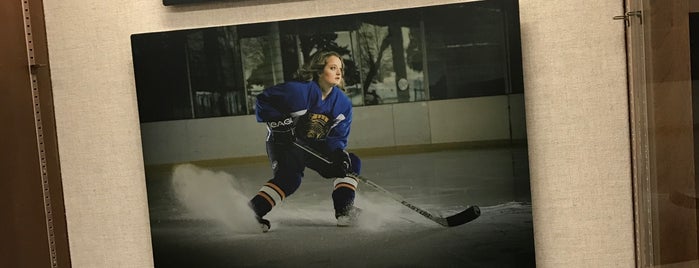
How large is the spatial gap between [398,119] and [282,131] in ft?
0.94

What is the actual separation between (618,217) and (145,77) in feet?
4.01

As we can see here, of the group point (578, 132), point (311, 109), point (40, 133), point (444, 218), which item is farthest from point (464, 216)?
point (40, 133)

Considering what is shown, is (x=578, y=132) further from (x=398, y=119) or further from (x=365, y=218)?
(x=365, y=218)

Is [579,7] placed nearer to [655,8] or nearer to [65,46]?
[655,8]

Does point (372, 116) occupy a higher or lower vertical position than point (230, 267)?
higher

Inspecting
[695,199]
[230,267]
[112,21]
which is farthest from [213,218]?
[695,199]

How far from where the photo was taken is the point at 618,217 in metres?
1.61

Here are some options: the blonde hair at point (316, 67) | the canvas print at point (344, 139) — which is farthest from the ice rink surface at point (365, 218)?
the blonde hair at point (316, 67)

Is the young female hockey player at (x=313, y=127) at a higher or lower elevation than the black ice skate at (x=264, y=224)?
higher

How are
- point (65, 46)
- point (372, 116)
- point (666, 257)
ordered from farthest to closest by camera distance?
point (65, 46), point (372, 116), point (666, 257)

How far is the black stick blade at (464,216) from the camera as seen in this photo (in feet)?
5.27

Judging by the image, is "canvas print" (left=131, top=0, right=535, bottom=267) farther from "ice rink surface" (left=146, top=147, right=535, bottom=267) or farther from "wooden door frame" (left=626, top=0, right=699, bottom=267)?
"wooden door frame" (left=626, top=0, right=699, bottom=267)

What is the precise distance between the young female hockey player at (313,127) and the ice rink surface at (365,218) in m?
0.02

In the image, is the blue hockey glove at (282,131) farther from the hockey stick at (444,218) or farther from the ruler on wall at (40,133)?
the ruler on wall at (40,133)
